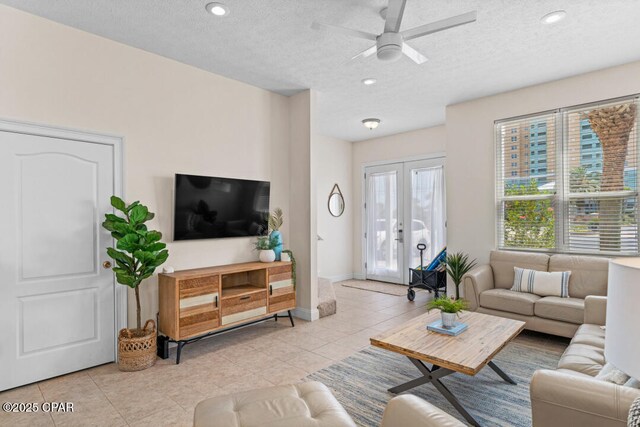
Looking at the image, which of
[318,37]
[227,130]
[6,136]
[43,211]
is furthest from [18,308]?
[318,37]

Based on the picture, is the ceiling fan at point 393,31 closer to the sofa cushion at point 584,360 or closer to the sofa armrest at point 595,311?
the sofa cushion at point 584,360

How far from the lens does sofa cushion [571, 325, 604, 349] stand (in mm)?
2484

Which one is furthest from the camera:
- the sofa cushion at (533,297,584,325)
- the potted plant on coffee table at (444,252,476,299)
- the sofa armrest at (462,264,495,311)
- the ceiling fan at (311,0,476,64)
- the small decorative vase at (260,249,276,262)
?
the potted plant on coffee table at (444,252,476,299)

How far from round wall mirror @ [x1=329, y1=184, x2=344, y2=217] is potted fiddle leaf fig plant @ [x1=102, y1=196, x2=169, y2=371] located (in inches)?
171

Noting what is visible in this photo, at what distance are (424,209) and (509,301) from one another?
9.67ft

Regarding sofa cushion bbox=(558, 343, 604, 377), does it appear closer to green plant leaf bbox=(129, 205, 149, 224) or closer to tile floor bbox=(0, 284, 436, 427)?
tile floor bbox=(0, 284, 436, 427)

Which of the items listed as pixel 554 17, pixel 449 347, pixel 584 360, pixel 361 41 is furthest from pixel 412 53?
pixel 584 360

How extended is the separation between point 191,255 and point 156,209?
0.63 m

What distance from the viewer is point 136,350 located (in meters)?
3.03

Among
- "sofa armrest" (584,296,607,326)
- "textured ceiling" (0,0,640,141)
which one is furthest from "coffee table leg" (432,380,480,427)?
"textured ceiling" (0,0,640,141)

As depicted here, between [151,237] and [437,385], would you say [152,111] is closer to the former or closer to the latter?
[151,237]

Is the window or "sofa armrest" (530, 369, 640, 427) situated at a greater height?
the window

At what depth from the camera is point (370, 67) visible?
3814mm

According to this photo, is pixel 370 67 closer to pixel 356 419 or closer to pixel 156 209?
pixel 156 209
